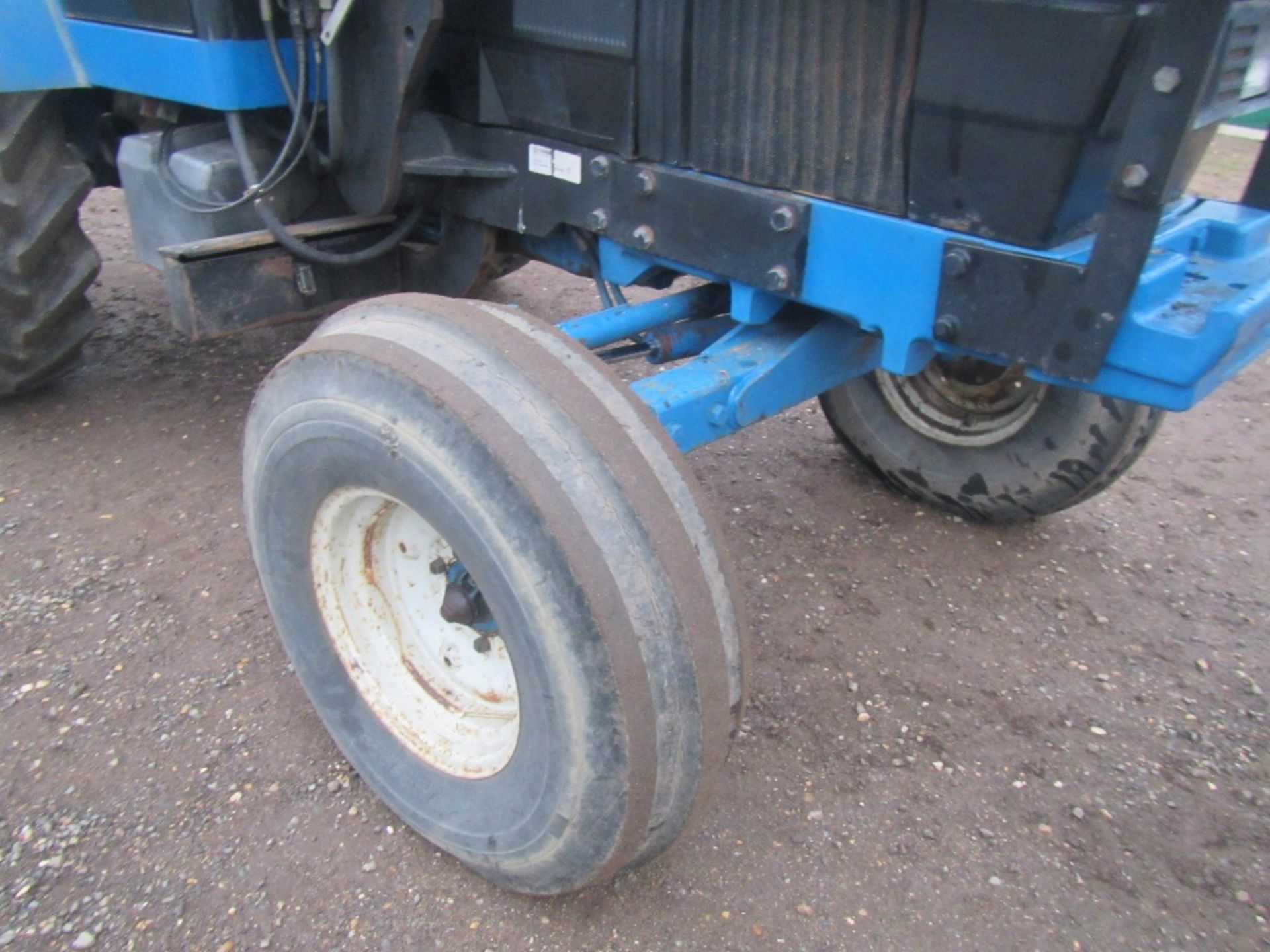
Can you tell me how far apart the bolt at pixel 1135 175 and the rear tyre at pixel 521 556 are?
0.75 m

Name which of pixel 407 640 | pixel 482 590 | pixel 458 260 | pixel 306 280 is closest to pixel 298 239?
pixel 306 280

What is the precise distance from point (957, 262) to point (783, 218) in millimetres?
345

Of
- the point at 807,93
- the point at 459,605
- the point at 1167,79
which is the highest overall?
the point at 1167,79

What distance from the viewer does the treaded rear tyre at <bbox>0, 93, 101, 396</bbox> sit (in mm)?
2773

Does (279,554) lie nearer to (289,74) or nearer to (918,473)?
(289,74)

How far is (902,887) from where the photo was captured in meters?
1.87

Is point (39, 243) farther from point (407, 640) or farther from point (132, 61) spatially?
point (407, 640)

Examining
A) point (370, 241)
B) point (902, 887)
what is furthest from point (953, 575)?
point (370, 241)

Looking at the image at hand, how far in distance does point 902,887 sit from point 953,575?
1070 millimetres

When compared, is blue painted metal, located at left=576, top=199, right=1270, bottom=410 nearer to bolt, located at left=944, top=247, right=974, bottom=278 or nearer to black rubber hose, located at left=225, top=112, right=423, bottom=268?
bolt, located at left=944, top=247, right=974, bottom=278

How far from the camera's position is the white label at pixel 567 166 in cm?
216

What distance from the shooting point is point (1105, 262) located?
1496mm

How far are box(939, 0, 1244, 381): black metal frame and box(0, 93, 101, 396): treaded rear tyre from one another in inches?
98.6

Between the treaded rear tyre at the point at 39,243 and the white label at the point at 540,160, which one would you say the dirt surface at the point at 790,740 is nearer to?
the treaded rear tyre at the point at 39,243
